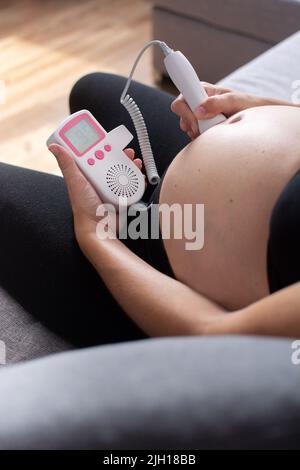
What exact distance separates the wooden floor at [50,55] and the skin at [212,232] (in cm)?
Result: 105

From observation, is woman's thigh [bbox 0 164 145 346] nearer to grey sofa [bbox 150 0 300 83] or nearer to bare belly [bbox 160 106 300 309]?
bare belly [bbox 160 106 300 309]

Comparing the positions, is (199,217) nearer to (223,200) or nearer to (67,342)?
(223,200)

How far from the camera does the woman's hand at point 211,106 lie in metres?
0.97

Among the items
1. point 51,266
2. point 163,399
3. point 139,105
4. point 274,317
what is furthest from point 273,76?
point 163,399

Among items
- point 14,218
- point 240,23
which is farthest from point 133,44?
point 14,218

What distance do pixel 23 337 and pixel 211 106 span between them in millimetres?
459

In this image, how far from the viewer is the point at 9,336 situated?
3.05 feet

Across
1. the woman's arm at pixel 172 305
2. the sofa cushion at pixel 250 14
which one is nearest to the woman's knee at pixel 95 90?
the woman's arm at pixel 172 305

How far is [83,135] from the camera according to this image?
0.98 m

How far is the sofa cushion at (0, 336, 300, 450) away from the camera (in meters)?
0.47

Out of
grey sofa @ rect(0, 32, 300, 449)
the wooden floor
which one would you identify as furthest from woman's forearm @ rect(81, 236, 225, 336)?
the wooden floor

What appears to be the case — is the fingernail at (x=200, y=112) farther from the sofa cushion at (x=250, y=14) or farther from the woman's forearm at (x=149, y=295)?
the sofa cushion at (x=250, y=14)

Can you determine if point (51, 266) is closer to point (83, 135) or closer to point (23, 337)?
point (23, 337)
